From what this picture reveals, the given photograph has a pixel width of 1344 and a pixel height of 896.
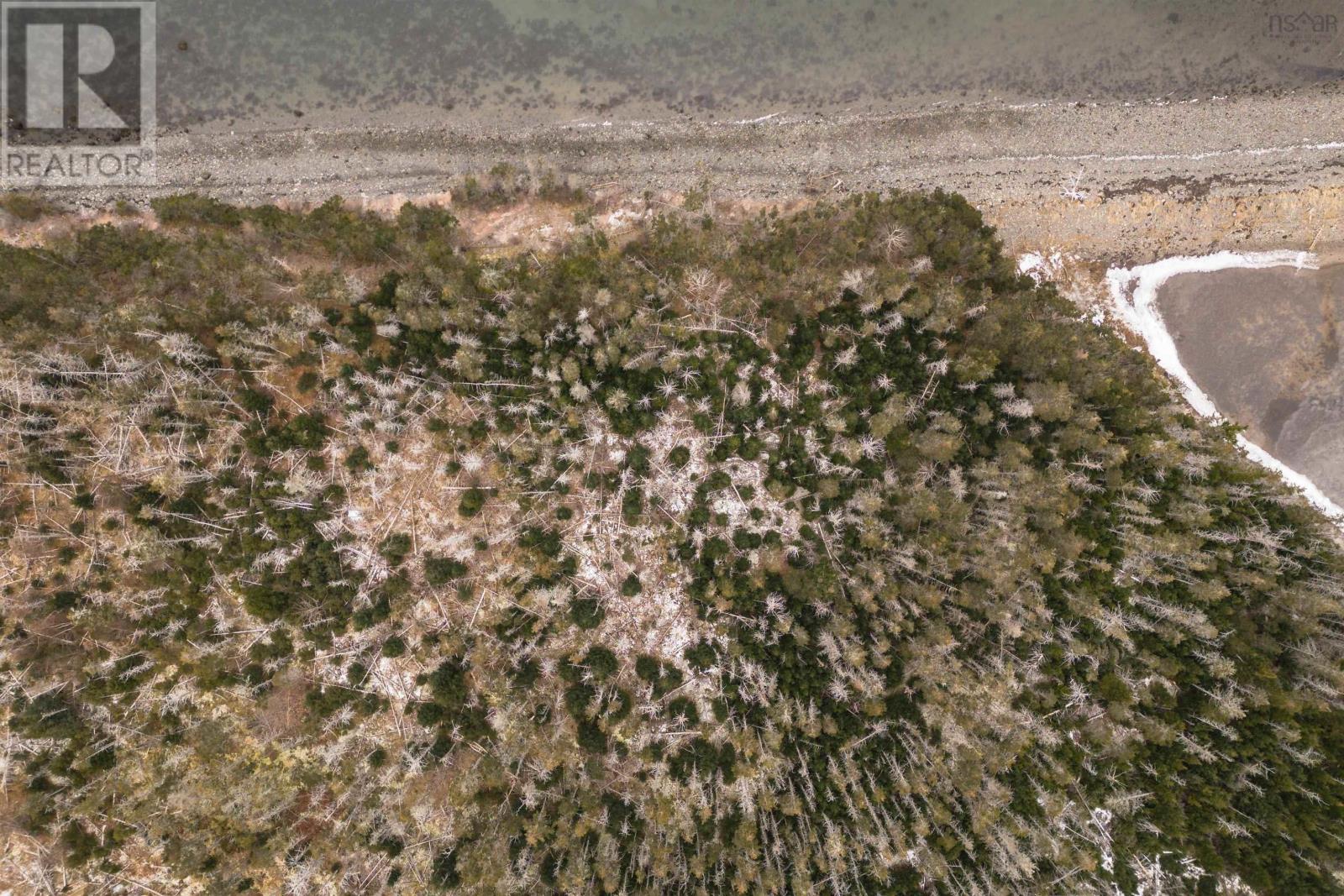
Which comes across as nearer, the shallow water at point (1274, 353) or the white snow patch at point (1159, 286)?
the shallow water at point (1274, 353)

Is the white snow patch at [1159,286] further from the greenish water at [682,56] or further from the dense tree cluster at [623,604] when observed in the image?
the greenish water at [682,56]

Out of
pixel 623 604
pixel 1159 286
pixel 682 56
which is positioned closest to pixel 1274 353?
pixel 1159 286

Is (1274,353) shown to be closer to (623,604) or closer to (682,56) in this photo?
(682,56)

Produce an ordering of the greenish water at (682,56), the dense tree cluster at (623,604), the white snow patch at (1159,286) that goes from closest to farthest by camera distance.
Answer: the dense tree cluster at (623,604)
the white snow patch at (1159,286)
the greenish water at (682,56)

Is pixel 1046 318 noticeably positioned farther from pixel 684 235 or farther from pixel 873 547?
pixel 684 235

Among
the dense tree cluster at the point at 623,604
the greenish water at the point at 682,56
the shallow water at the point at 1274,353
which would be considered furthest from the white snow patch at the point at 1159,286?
the greenish water at the point at 682,56

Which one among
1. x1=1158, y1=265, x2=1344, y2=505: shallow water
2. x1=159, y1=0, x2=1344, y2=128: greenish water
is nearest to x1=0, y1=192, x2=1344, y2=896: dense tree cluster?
x1=1158, y1=265, x2=1344, y2=505: shallow water
